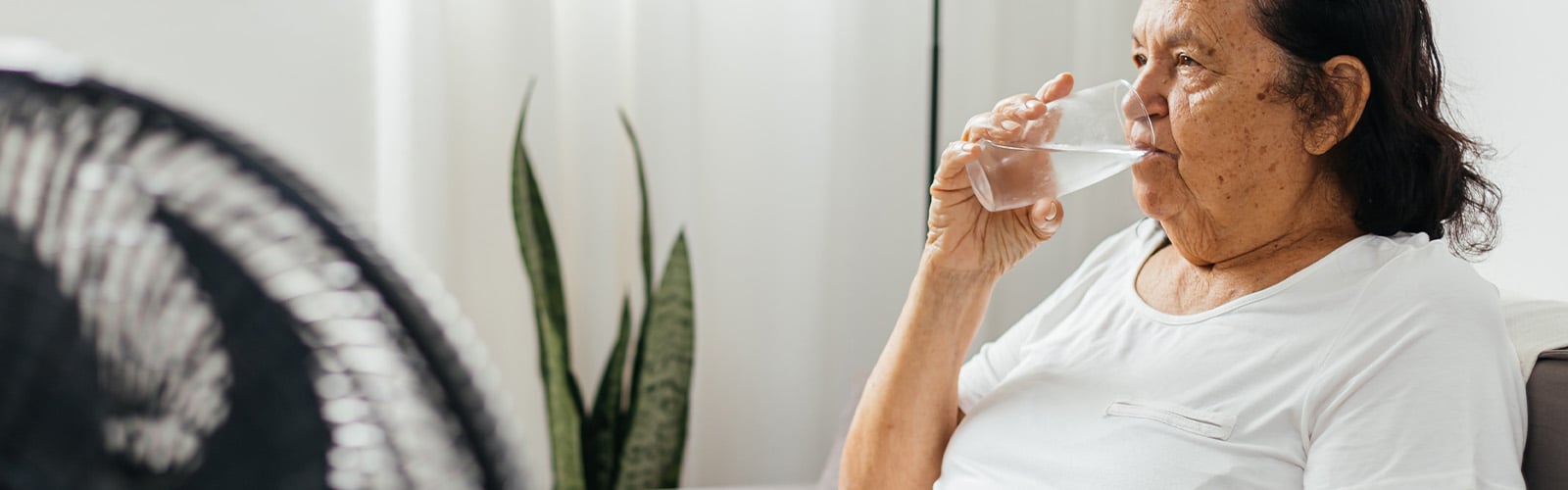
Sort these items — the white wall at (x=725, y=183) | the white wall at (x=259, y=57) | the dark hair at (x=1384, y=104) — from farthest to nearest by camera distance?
the white wall at (x=725, y=183) → the white wall at (x=259, y=57) → the dark hair at (x=1384, y=104)

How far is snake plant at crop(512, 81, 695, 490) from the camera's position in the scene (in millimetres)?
1950

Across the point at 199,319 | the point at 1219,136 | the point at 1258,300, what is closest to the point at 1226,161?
the point at 1219,136

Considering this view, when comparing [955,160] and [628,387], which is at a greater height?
[955,160]

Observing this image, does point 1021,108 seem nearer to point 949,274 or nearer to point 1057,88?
point 1057,88

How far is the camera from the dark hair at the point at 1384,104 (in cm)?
97

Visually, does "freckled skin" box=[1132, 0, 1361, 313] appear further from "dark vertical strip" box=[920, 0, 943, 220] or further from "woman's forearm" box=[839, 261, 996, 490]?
"dark vertical strip" box=[920, 0, 943, 220]

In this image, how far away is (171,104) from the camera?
0.85ft

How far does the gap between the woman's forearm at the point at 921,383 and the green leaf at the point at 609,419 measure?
89 centimetres

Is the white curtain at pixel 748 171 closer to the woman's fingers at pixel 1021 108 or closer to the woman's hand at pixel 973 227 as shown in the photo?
the woman's hand at pixel 973 227

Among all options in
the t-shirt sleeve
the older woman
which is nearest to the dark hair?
the older woman

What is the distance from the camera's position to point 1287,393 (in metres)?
0.94

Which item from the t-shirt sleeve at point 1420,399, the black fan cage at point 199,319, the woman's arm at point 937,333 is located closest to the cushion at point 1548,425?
the t-shirt sleeve at point 1420,399

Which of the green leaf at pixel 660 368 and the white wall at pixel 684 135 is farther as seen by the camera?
the green leaf at pixel 660 368

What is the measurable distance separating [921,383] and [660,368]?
3.06 feet
